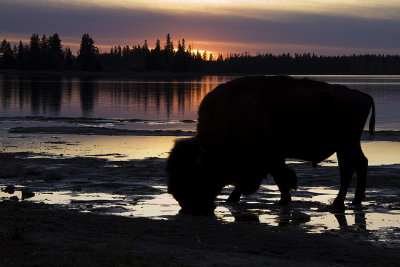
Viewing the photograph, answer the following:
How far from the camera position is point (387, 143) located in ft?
65.4

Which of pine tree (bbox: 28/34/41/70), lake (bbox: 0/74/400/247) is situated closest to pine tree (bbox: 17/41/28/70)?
pine tree (bbox: 28/34/41/70)

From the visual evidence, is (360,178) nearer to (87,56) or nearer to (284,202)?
(284,202)

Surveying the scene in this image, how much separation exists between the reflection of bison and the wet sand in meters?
0.47

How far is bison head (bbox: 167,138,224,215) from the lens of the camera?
31.1 ft

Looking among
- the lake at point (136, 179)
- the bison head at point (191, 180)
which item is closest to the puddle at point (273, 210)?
the lake at point (136, 179)

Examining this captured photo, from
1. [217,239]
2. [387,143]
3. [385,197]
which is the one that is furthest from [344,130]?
[387,143]

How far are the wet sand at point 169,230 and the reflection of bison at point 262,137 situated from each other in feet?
1.54

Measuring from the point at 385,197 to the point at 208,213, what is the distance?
3531 mm

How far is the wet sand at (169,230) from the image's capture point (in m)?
6.55

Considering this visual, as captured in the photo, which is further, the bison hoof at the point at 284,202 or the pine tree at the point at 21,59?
the pine tree at the point at 21,59

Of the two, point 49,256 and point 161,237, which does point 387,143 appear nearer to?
point 161,237

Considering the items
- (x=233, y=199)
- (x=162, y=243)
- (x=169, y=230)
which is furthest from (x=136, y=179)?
(x=162, y=243)

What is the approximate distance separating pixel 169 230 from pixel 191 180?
4.75ft

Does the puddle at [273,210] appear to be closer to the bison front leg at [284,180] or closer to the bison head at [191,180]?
the bison front leg at [284,180]
